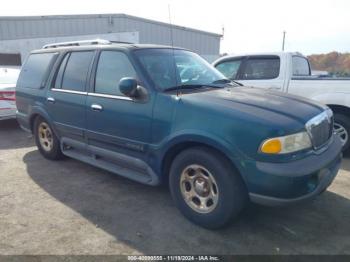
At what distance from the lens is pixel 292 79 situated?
18.6ft

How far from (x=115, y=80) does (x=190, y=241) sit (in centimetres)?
206

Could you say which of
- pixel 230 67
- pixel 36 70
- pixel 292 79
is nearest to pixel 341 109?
pixel 292 79

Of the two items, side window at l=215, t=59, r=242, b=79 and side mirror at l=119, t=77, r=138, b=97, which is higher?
side window at l=215, t=59, r=242, b=79

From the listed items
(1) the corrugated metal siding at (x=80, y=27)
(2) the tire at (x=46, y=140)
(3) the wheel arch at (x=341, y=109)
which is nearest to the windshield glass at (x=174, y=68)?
(2) the tire at (x=46, y=140)

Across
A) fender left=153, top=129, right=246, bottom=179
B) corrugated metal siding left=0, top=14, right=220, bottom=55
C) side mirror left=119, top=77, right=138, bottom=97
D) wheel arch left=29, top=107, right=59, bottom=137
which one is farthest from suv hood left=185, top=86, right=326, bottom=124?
corrugated metal siding left=0, top=14, right=220, bottom=55

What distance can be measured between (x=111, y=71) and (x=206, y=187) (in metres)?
1.87

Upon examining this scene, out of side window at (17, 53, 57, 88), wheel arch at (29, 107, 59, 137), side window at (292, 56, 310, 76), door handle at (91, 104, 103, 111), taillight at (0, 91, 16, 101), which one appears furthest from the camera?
taillight at (0, 91, 16, 101)

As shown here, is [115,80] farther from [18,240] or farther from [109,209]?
[18,240]

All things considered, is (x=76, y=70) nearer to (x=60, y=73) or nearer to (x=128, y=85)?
(x=60, y=73)

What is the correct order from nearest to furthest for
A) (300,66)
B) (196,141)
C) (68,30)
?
(196,141), (300,66), (68,30)

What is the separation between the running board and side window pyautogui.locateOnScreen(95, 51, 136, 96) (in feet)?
2.56

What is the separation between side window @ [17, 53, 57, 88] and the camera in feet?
16.0

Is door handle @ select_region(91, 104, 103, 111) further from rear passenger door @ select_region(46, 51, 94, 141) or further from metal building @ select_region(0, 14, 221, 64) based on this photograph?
metal building @ select_region(0, 14, 221, 64)

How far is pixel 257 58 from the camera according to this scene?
240 inches
